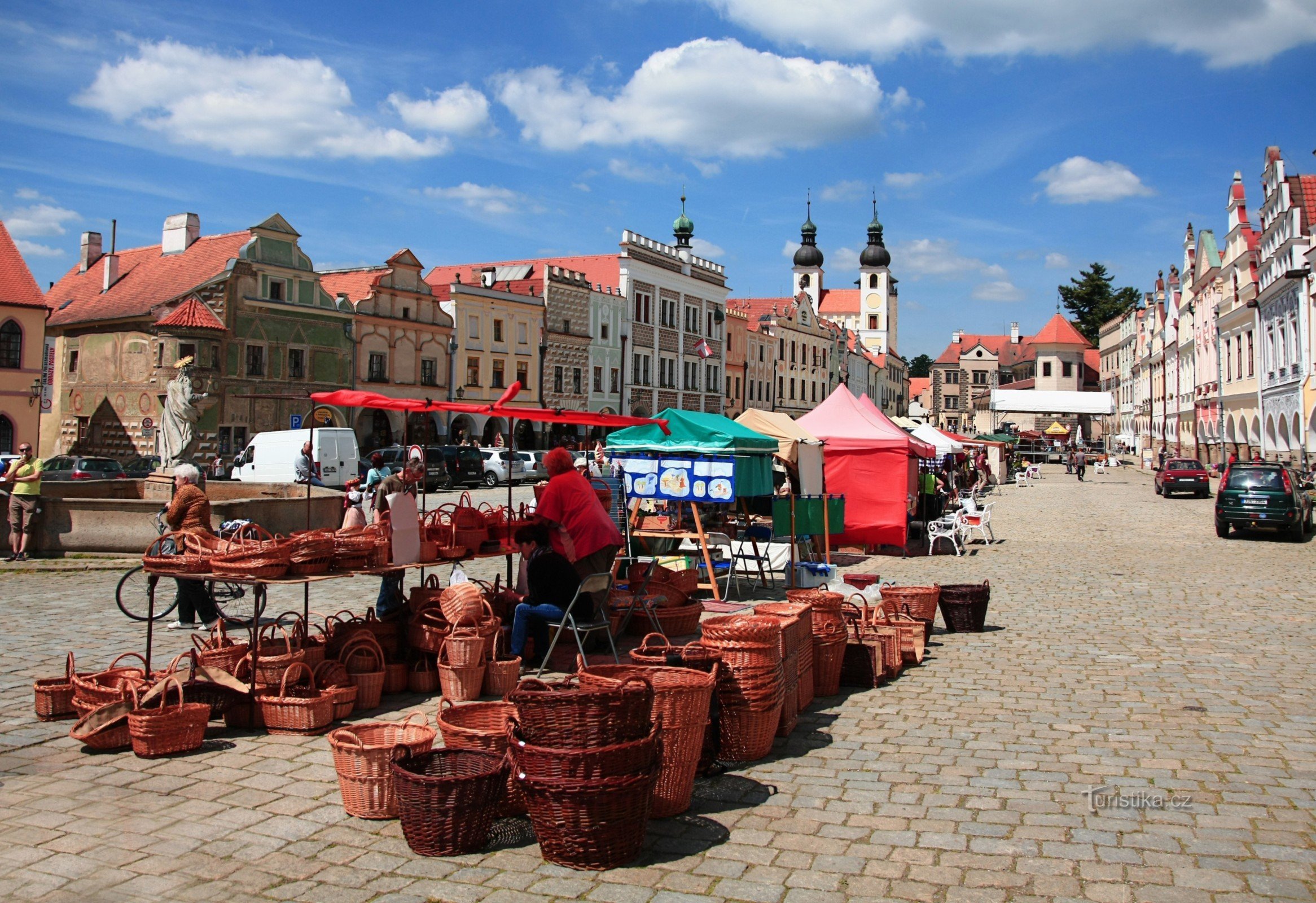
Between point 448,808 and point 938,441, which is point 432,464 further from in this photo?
point 448,808

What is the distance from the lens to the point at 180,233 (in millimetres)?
43688

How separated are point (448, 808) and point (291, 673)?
8.77ft

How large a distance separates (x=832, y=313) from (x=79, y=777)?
4798 inches

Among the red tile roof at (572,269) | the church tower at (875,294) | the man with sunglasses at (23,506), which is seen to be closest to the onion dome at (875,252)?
the church tower at (875,294)

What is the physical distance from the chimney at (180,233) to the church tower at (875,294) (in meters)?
88.5

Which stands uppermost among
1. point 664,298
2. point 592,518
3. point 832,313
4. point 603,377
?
point 832,313

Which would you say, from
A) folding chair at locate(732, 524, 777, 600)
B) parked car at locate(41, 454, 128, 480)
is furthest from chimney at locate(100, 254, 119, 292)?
folding chair at locate(732, 524, 777, 600)

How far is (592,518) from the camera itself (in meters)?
8.66

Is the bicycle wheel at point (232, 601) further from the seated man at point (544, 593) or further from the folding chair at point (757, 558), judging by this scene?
the folding chair at point (757, 558)

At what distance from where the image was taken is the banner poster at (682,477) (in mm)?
12930

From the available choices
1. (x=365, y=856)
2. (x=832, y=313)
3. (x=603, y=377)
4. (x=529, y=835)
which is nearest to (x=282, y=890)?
(x=365, y=856)

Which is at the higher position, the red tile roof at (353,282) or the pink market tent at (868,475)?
the red tile roof at (353,282)

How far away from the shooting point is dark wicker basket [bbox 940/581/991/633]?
35.4 ft

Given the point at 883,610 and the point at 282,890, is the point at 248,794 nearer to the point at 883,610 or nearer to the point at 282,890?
the point at 282,890
